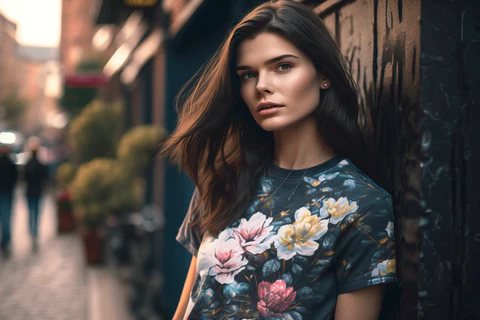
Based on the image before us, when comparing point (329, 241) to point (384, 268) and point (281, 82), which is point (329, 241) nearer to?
point (384, 268)

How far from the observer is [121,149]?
23.9ft

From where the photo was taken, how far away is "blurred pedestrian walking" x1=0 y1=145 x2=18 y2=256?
969 centimetres

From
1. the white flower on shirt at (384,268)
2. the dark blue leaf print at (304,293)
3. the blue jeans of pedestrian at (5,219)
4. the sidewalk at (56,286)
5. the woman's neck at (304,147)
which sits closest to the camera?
the white flower on shirt at (384,268)

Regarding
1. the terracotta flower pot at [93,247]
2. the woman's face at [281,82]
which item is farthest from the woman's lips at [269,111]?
the terracotta flower pot at [93,247]

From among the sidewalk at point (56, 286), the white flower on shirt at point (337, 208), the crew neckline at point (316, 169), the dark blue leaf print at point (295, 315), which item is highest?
the crew neckline at point (316, 169)

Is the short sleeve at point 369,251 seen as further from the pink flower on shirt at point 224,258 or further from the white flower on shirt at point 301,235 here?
the pink flower on shirt at point 224,258

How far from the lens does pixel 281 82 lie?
154cm

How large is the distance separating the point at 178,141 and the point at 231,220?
355mm

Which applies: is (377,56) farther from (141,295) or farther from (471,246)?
(141,295)

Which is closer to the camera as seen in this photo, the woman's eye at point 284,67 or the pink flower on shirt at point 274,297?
the pink flower on shirt at point 274,297

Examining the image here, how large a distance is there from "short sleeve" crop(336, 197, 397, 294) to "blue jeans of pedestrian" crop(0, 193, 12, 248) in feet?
31.1

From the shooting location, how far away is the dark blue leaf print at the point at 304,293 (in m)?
1.43

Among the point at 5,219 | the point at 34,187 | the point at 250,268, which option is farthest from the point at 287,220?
the point at 34,187

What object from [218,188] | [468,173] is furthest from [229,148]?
[468,173]
